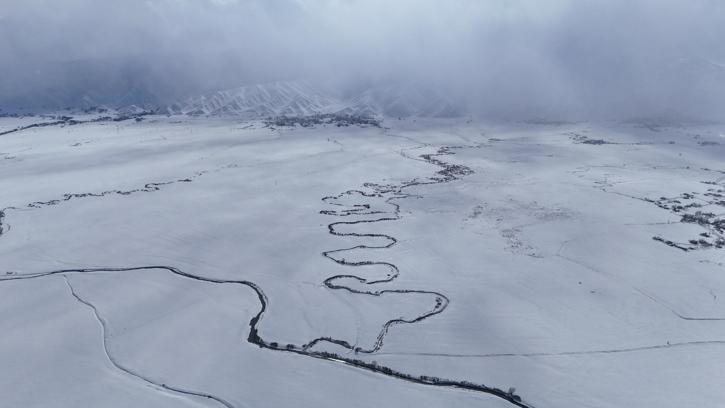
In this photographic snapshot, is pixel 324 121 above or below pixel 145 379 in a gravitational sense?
above

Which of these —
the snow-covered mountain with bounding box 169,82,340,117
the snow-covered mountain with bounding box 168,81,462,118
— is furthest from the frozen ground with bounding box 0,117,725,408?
→ the snow-covered mountain with bounding box 169,82,340,117

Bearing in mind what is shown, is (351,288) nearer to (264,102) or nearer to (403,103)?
(403,103)

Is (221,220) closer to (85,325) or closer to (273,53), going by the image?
(85,325)

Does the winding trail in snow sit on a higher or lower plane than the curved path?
lower

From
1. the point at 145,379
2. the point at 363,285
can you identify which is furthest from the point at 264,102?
the point at 145,379

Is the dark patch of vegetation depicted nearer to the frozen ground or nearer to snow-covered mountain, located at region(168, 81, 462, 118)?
snow-covered mountain, located at region(168, 81, 462, 118)

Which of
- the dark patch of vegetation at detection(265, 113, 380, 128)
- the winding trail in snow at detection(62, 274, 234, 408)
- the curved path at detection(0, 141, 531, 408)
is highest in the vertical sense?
the dark patch of vegetation at detection(265, 113, 380, 128)
